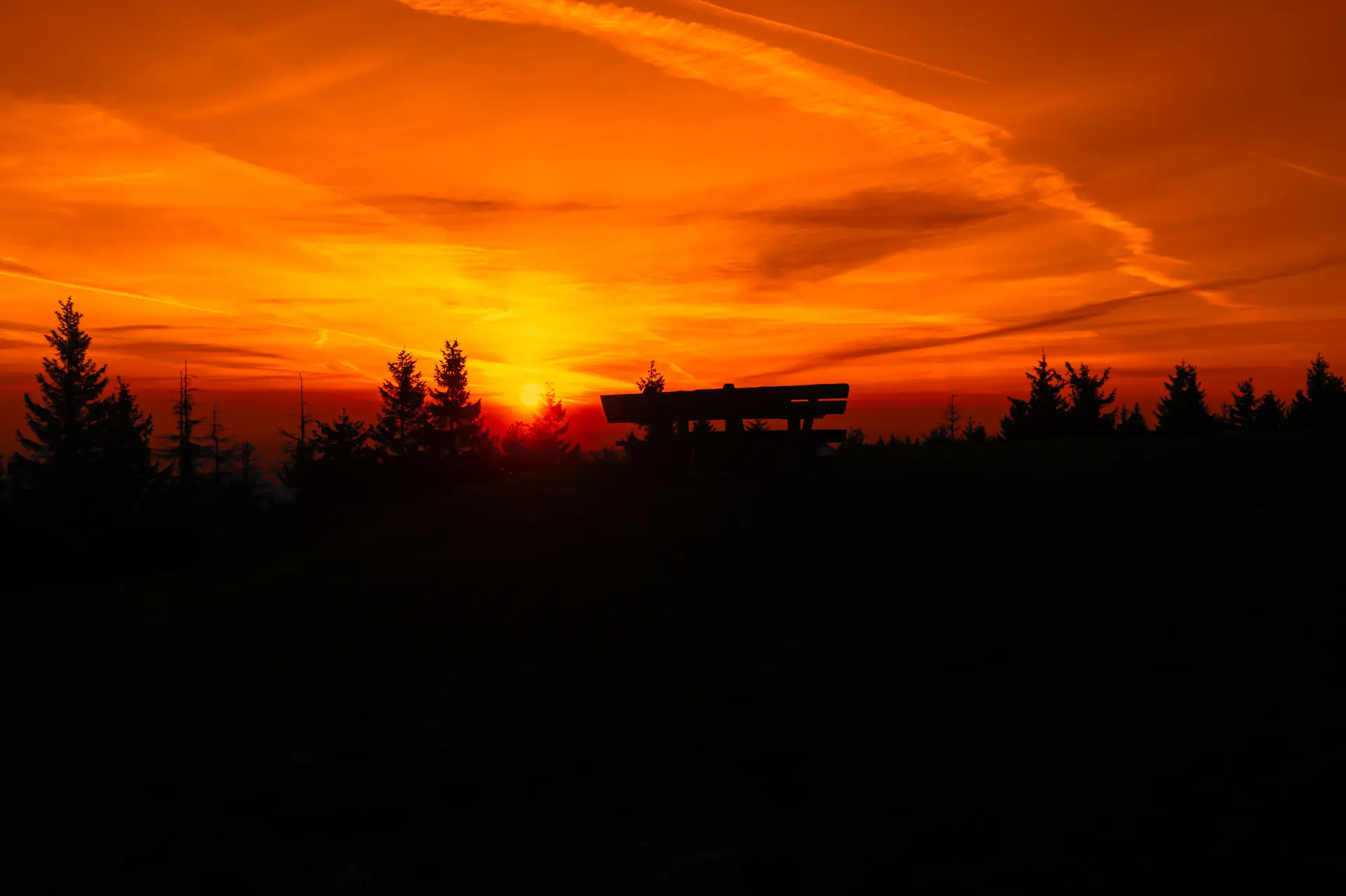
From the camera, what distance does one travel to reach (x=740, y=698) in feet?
25.7

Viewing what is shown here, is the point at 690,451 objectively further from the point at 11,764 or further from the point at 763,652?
the point at 11,764

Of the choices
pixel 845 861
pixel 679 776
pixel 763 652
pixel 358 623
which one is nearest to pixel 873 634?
pixel 763 652

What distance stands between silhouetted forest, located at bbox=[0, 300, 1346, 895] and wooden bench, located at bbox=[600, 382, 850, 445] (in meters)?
0.63

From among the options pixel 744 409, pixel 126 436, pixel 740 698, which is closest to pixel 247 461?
pixel 126 436

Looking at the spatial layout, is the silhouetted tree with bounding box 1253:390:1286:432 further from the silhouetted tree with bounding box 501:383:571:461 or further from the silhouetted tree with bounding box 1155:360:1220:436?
the silhouetted tree with bounding box 501:383:571:461

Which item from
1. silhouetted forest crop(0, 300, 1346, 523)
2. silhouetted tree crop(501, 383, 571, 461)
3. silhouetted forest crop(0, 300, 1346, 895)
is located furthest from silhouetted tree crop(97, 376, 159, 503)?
silhouetted forest crop(0, 300, 1346, 895)

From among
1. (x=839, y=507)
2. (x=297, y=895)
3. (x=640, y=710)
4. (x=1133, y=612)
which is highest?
(x=839, y=507)

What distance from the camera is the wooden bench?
16.3m

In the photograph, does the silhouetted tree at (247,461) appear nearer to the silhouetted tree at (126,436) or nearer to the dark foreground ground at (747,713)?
the silhouetted tree at (126,436)

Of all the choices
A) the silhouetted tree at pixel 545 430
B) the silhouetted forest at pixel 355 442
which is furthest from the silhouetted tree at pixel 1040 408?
the silhouetted tree at pixel 545 430

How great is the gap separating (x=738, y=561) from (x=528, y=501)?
7873 millimetres

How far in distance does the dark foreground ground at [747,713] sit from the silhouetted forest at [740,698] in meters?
0.03

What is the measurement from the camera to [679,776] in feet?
21.6

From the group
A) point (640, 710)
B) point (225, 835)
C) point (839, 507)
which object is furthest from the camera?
point (839, 507)
